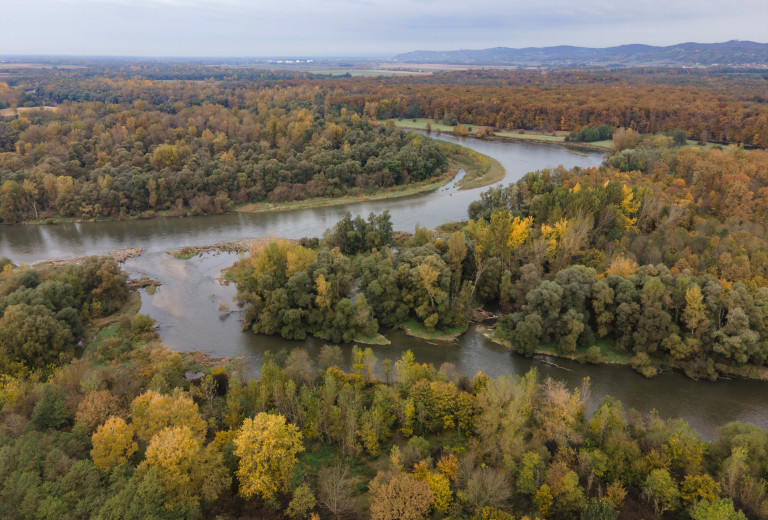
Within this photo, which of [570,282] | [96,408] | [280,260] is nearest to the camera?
[96,408]

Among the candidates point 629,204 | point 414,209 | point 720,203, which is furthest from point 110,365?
point 720,203

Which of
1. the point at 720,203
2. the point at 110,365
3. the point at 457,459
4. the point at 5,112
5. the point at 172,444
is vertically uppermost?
the point at 5,112

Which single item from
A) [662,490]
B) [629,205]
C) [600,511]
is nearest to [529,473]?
[600,511]

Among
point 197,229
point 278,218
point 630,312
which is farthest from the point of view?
point 278,218

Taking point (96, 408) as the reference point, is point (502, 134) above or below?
above

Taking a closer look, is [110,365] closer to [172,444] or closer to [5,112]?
[172,444]

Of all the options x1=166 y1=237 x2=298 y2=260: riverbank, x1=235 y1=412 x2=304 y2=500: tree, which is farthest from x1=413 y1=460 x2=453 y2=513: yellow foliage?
x1=166 y1=237 x2=298 y2=260: riverbank

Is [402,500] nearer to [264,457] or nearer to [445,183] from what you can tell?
[264,457]
